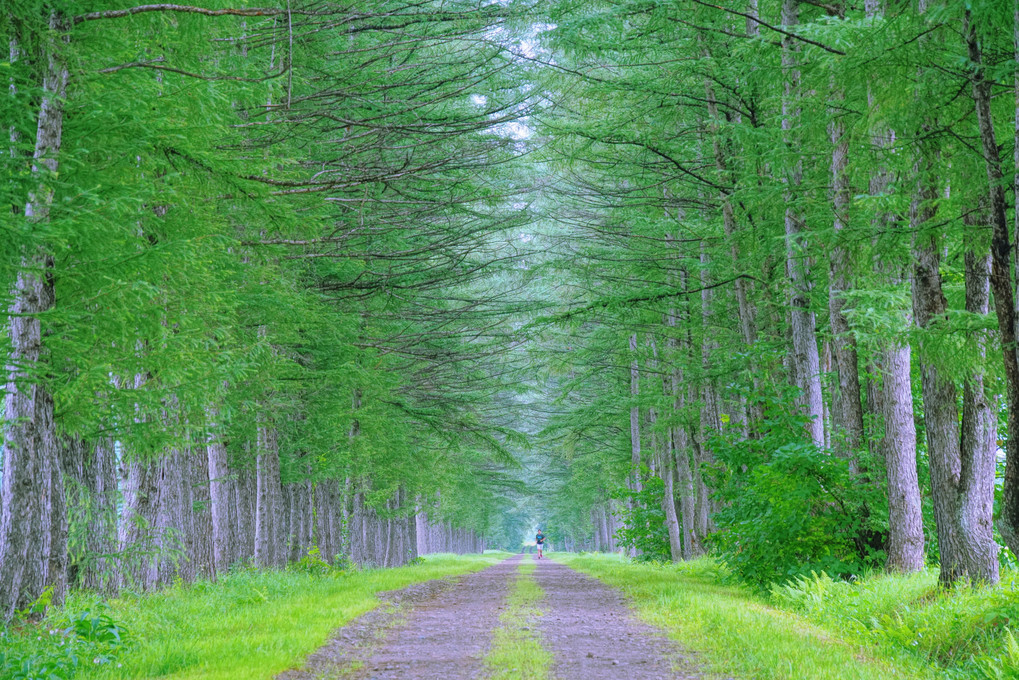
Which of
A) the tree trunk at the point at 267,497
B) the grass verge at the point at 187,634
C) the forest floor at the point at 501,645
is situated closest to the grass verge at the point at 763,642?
the forest floor at the point at 501,645

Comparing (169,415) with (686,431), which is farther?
(686,431)

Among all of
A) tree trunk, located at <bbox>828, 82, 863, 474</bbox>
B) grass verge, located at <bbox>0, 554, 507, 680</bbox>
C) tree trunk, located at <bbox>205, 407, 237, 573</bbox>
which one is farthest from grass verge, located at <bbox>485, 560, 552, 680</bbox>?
tree trunk, located at <bbox>205, 407, 237, 573</bbox>

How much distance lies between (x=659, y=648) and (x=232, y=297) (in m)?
6.42

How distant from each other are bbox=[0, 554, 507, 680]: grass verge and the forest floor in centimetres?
40

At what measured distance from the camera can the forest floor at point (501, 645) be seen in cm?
662

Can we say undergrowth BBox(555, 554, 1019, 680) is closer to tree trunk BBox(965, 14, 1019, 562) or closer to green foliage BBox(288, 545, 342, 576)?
tree trunk BBox(965, 14, 1019, 562)

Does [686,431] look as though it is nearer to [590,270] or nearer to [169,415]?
[590,270]

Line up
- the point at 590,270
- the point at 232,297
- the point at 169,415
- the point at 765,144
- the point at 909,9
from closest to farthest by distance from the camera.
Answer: the point at 909,9
the point at 169,415
the point at 232,297
the point at 765,144
the point at 590,270

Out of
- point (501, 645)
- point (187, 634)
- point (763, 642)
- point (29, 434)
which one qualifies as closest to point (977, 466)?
point (763, 642)

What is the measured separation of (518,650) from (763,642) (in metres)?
2.32

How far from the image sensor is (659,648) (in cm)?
769

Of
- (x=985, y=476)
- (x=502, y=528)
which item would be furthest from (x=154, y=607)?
(x=502, y=528)

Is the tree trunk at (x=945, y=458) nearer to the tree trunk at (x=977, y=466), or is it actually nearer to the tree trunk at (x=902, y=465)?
the tree trunk at (x=977, y=466)

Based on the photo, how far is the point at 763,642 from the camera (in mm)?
7051
